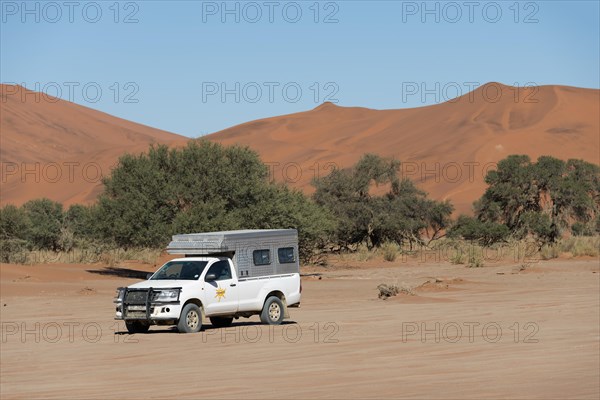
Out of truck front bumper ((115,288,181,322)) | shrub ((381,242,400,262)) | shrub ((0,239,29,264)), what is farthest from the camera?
shrub ((381,242,400,262))

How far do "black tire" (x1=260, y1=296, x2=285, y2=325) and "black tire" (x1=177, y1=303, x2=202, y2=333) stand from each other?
179cm

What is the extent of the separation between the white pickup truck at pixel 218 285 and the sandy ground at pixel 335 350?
443mm

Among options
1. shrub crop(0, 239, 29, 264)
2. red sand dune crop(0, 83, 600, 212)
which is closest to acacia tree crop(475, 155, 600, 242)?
red sand dune crop(0, 83, 600, 212)

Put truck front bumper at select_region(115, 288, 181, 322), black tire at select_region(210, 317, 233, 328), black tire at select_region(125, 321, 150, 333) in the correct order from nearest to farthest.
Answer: truck front bumper at select_region(115, 288, 181, 322), black tire at select_region(125, 321, 150, 333), black tire at select_region(210, 317, 233, 328)

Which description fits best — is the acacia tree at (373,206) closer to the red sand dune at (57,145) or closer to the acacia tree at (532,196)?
the acacia tree at (532,196)

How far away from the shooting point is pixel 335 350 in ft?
58.3

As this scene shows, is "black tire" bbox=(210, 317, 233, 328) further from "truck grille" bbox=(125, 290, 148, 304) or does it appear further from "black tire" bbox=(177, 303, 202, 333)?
"truck grille" bbox=(125, 290, 148, 304)

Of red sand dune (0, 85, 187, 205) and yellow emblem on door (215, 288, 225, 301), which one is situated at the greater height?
red sand dune (0, 85, 187, 205)

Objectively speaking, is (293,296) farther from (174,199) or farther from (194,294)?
(174,199)

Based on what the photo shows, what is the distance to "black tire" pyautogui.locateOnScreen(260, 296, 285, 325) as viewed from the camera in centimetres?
2289

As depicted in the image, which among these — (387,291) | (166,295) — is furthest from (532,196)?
(166,295)

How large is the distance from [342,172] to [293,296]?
33.5 metres

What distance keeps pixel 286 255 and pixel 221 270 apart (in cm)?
209

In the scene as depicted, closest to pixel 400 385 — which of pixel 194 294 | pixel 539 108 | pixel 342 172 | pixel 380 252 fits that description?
pixel 194 294
